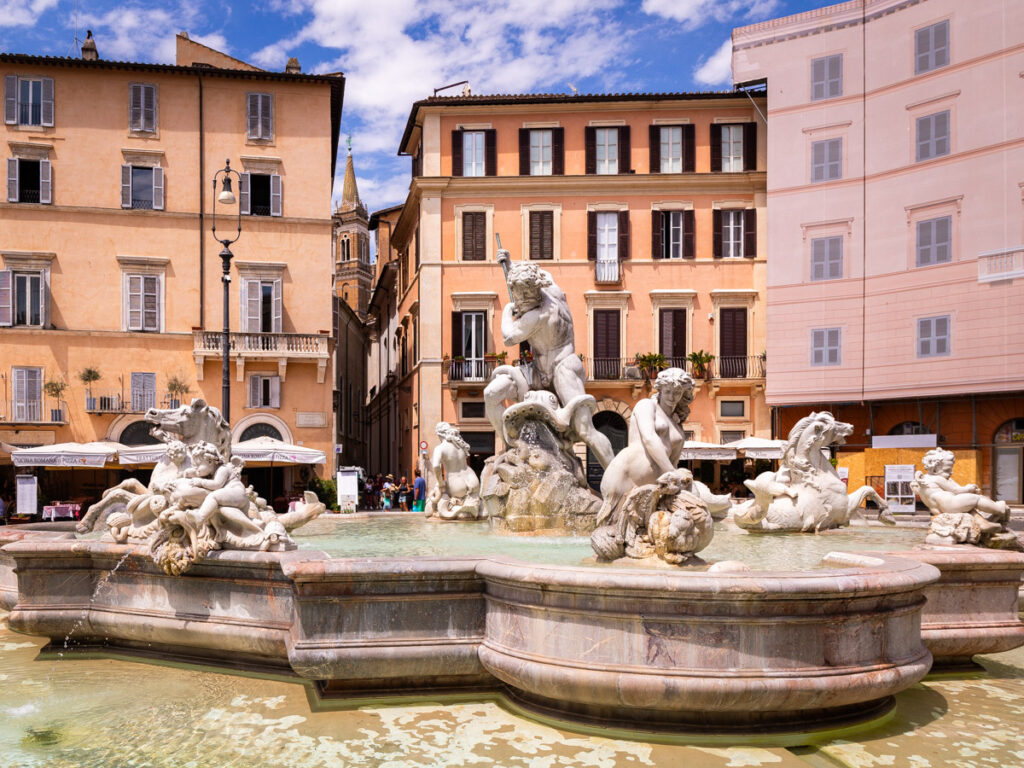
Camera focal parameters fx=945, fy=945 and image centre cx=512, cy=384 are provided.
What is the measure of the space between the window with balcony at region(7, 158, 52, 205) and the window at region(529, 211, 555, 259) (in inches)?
628

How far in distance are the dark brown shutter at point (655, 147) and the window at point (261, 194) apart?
13.0 meters

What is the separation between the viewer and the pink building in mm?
24281

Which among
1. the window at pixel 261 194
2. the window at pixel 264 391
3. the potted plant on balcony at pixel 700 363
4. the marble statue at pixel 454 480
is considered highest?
the window at pixel 261 194

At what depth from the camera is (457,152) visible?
111 ft

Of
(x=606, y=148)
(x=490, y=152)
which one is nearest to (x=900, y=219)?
(x=606, y=148)

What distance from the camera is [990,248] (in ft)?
→ 79.7

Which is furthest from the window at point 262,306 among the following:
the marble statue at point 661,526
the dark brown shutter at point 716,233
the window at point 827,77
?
the marble statue at point 661,526

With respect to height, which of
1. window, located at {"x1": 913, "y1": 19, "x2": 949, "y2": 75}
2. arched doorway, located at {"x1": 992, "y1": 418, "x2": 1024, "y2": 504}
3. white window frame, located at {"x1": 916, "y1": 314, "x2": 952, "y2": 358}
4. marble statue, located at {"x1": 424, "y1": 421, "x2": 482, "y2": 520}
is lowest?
arched doorway, located at {"x1": 992, "y1": 418, "x2": 1024, "y2": 504}

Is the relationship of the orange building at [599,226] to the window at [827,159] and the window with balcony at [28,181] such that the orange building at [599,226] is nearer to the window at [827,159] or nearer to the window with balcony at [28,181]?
the window at [827,159]

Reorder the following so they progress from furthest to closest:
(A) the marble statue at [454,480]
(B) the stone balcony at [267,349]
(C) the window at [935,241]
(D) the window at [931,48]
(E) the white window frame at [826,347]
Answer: (B) the stone balcony at [267,349]
(E) the white window frame at [826,347]
(D) the window at [931,48]
(C) the window at [935,241]
(A) the marble statue at [454,480]

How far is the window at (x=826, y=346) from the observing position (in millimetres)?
27812

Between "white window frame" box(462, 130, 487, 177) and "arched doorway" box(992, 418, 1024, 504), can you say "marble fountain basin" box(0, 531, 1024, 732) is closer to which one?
"arched doorway" box(992, 418, 1024, 504)

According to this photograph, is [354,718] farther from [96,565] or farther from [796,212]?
[796,212]

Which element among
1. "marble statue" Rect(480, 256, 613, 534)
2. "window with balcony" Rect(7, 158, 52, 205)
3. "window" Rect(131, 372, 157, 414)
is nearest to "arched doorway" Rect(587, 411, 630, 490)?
"window" Rect(131, 372, 157, 414)
